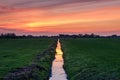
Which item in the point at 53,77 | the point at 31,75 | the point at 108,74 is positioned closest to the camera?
the point at 108,74

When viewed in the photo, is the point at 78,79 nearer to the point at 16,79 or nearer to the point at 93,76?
the point at 93,76

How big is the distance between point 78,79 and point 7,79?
5.73 m

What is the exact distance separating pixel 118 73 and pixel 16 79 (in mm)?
7567

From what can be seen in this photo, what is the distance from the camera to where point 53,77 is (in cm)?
2952

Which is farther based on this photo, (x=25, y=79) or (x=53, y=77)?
(x=53, y=77)

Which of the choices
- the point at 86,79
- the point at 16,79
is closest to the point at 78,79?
the point at 86,79

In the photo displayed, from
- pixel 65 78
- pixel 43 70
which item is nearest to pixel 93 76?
pixel 65 78

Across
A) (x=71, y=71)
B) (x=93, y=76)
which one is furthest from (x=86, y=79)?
(x=71, y=71)

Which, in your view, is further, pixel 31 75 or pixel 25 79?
Result: pixel 31 75

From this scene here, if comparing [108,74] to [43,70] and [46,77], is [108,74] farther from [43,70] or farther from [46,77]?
[43,70]

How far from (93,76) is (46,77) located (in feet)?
16.2

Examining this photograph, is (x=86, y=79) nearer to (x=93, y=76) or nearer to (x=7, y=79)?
(x=93, y=76)

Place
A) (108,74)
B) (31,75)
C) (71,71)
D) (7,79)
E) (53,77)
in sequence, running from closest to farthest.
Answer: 1. (7,79)
2. (108,74)
3. (31,75)
4. (53,77)
5. (71,71)

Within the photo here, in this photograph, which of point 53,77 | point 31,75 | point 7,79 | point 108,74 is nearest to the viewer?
point 7,79
